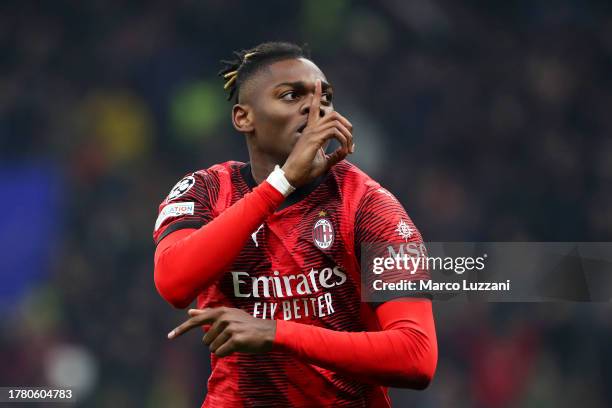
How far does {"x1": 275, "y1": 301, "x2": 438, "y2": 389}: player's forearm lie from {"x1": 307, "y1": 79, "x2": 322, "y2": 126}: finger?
0.70 metres

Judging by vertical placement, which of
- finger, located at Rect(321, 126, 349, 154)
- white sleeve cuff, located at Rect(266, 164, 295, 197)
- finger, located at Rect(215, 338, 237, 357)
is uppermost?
finger, located at Rect(321, 126, 349, 154)

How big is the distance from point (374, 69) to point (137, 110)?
2.37 meters

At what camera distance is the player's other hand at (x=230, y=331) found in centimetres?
303

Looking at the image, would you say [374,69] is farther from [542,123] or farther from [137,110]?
[137,110]

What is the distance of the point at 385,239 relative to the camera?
3309 millimetres

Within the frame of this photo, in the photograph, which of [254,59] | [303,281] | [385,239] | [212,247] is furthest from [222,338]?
[254,59]

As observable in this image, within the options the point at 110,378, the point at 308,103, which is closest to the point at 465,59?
the point at 110,378

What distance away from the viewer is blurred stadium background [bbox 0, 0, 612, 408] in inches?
307

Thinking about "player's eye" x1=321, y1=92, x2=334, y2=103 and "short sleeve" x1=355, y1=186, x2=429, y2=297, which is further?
"player's eye" x1=321, y1=92, x2=334, y2=103

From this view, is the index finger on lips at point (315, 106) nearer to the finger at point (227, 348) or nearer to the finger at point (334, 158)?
the finger at point (334, 158)

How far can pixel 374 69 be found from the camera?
9.83 metres

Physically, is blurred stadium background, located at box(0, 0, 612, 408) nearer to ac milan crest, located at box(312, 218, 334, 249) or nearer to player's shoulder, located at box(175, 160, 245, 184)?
player's shoulder, located at box(175, 160, 245, 184)

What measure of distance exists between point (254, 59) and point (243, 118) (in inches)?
8.8

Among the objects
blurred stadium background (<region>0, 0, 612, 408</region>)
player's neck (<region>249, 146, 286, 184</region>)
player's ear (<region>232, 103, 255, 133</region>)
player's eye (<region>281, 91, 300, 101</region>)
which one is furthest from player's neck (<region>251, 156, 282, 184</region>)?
blurred stadium background (<region>0, 0, 612, 408</region>)
